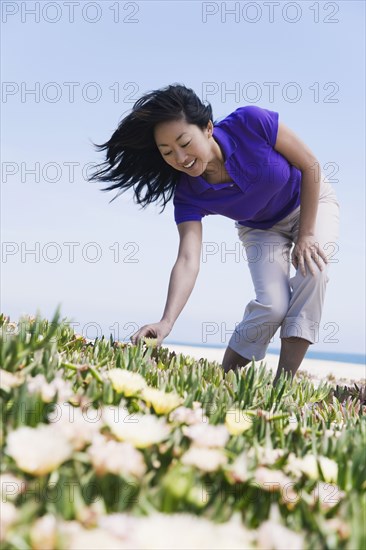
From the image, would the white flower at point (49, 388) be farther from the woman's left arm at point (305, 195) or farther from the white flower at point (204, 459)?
the woman's left arm at point (305, 195)

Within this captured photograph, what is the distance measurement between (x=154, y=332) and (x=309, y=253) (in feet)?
4.47

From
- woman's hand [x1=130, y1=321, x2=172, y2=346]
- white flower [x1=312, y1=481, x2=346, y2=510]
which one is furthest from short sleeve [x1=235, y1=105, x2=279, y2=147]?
white flower [x1=312, y1=481, x2=346, y2=510]

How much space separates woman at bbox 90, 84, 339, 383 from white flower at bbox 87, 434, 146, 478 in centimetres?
284

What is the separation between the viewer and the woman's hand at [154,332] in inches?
140

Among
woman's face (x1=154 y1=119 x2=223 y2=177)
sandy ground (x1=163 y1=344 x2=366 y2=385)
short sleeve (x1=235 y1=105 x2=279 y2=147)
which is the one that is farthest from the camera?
A: sandy ground (x1=163 y1=344 x2=366 y2=385)

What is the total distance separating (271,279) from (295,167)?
0.84m

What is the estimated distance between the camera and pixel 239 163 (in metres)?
4.46

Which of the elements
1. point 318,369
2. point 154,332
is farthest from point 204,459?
point 318,369

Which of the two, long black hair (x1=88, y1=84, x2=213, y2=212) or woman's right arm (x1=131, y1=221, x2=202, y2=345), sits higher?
long black hair (x1=88, y1=84, x2=213, y2=212)

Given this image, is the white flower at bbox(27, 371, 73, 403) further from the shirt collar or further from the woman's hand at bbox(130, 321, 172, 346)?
the shirt collar

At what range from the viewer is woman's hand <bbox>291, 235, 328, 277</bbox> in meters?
4.47

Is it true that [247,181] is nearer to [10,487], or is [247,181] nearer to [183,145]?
[183,145]

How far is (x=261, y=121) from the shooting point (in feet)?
14.4

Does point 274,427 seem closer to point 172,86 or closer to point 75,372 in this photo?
point 75,372
